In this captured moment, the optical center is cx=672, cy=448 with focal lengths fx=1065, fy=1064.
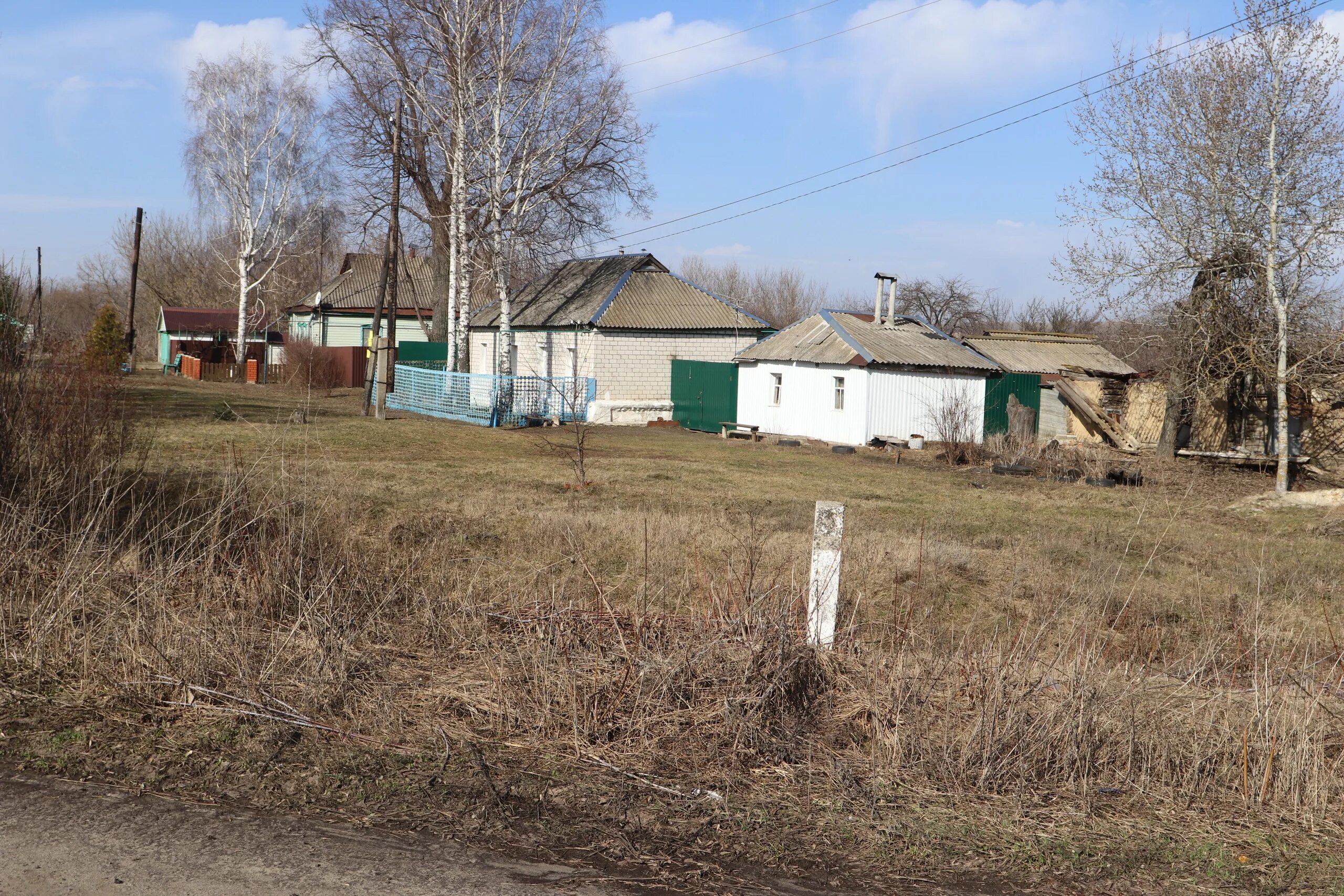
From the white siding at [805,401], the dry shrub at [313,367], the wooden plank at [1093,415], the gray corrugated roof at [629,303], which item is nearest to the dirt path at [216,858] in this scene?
the white siding at [805,401]

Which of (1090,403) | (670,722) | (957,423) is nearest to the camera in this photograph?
(670,722)

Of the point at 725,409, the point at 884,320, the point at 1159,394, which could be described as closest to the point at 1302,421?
the point at 1159,394

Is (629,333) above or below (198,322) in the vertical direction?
below

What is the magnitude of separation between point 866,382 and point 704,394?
644cm

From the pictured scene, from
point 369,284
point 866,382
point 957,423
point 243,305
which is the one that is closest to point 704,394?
point 866,382

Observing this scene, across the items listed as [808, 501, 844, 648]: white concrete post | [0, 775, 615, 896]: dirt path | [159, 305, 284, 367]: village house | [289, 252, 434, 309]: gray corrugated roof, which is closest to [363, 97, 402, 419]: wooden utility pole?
[289, 252, 434, 309]: gray corrugated roof

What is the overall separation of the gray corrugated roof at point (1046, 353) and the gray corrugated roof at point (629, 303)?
7.41 meters

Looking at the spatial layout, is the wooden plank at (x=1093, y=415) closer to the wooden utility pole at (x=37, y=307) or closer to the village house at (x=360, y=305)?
the wooden utility pole at (x=37, y=307)

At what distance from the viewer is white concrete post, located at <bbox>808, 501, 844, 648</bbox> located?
527 cm

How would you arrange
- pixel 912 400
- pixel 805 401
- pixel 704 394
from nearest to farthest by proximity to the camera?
1. pixel 912 400
2. pixel 805 401
3. pixel 704 394

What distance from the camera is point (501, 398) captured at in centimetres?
2817

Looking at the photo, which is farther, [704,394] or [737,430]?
[704,394]

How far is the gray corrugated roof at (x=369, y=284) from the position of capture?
50906mm

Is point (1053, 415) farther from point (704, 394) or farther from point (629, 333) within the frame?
point (629, 333)
